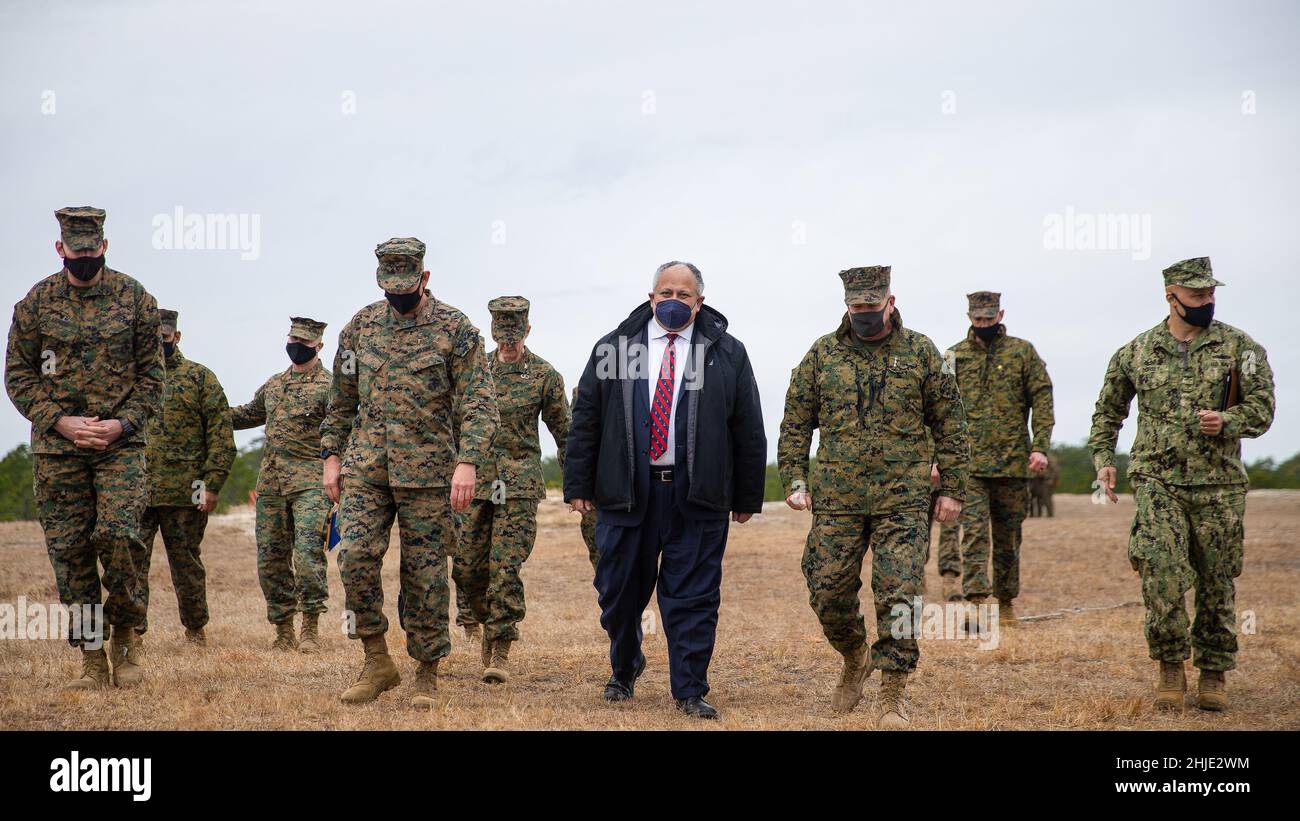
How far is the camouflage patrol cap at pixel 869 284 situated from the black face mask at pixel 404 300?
2.66 m

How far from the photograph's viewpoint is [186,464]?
1082cm

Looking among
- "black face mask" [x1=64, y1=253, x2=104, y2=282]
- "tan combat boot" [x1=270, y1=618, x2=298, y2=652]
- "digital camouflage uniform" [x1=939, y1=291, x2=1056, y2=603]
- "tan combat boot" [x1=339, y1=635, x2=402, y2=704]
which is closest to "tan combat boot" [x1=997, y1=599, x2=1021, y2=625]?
"digital camouflage uniform" [x1=939, y1=291, x2=1056, y2=603]

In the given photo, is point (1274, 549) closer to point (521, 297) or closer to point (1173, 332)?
point (1173, 332)

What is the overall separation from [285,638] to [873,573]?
5.73 m

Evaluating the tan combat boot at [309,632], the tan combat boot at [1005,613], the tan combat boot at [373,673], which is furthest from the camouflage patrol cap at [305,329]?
the tan combat boot at [1005,613]

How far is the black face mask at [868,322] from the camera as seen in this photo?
7.68 meters

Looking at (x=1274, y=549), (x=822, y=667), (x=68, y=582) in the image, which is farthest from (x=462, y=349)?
(x=1274, y=549)

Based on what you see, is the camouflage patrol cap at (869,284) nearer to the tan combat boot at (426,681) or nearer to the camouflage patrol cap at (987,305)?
the tan combat boot at (426,681)

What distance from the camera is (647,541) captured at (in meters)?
7.94

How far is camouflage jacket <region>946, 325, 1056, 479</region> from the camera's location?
12172 mm

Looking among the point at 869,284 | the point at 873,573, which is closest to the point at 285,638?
the point at 873,573

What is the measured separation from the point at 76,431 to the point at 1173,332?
7.09m

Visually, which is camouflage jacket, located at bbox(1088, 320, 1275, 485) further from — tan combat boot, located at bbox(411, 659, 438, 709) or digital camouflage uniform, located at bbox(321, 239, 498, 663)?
tan combat boot, located at bbox(411, 659, 438, 709)

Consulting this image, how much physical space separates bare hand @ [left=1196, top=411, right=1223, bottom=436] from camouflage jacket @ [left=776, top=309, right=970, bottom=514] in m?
1.48
